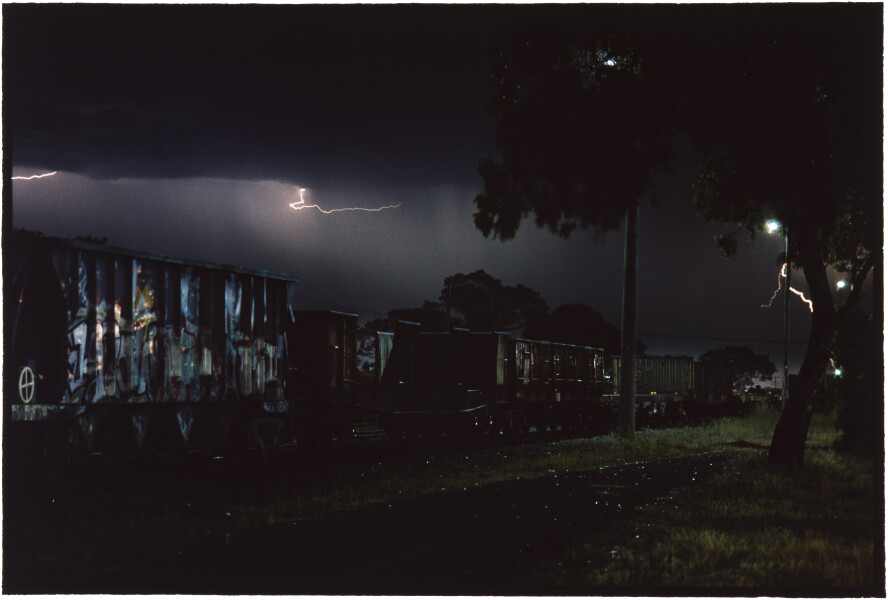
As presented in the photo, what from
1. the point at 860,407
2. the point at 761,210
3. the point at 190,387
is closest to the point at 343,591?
the point at 190,387

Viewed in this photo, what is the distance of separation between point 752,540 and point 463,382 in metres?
18.5

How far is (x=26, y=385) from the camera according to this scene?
12.1 meters

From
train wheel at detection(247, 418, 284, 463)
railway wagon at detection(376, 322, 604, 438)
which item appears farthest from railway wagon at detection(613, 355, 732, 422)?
train wheel at detection(247, 418, 284, 463)

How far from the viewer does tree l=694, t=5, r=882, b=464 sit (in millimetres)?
13523

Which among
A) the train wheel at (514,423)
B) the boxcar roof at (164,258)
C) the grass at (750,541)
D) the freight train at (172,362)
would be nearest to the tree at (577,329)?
the train wheel at (514,423)

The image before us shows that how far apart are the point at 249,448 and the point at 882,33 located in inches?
483

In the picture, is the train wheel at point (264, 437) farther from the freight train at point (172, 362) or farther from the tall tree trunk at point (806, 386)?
the tall tree trunk at point (806, 386)

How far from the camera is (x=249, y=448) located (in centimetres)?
1689

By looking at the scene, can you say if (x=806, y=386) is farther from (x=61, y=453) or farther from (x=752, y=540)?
(x=61, y=453)

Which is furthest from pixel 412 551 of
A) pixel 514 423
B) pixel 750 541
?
pixel 514 423

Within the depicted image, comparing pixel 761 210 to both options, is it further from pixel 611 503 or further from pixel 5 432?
pixel 5 432

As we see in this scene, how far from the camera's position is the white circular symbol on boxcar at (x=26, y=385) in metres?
11.9

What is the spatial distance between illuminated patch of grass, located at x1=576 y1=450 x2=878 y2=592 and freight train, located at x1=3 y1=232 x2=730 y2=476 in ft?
21.8

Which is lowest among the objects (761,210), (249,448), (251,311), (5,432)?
(249,448)
